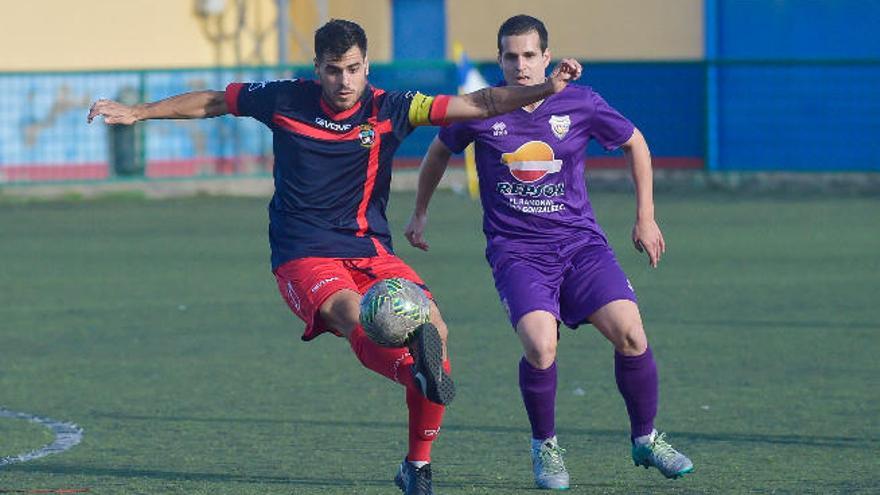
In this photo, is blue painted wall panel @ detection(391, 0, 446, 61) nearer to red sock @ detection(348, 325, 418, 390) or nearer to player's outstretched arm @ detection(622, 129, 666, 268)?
player's outstretched arm @ detection(622, 129, 666, 268)

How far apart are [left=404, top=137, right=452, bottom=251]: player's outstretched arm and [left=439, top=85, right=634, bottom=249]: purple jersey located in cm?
15

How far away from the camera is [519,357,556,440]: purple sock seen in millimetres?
7789

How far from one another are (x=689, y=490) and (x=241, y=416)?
285 centimetres

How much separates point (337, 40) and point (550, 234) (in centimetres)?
127

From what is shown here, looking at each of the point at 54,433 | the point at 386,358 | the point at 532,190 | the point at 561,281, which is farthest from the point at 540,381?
the point at 54,433

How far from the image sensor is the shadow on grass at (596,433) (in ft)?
28.2

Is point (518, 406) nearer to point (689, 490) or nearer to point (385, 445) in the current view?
point (385, 445)

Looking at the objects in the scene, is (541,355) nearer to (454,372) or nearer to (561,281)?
(561,281)

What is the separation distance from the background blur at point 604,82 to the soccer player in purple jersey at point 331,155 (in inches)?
630

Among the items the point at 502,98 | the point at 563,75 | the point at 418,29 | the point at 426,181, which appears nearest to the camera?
the point at 563,75

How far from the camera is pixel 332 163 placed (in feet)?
26.2

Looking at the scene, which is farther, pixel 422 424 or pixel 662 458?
pixel 662 458

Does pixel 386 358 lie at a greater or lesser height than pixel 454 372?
greater

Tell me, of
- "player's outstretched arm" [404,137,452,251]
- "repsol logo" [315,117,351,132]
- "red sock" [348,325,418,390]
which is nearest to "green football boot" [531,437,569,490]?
"red sock" [348,325,418,390]
